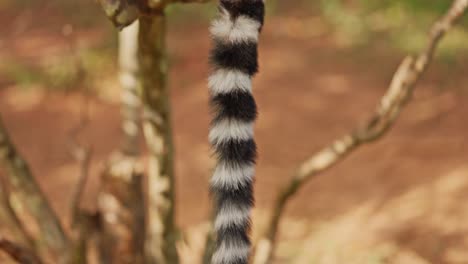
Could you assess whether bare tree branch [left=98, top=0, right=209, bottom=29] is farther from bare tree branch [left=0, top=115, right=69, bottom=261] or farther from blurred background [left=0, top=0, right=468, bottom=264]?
blurred background [left=0, top=0, right=468, bottom=264]

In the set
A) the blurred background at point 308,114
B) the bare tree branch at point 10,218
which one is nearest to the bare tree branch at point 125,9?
the bare tree branch at point 10,218

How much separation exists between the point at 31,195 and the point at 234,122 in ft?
4.83

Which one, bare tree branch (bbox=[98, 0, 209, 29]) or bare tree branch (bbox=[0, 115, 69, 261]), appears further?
bare tree branch (bbox=[0, 115, 69, 261])

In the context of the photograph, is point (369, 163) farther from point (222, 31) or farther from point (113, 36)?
point (222, 31)

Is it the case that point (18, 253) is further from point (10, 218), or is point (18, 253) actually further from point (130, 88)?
point (130, 88)

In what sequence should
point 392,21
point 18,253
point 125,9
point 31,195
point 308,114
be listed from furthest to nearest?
point 392,21, point 308,114, point 31,195, point 18,253, point 125,9

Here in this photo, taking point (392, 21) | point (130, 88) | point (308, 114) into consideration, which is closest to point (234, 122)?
point (130, 88)

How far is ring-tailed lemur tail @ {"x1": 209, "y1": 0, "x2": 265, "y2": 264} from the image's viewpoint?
2088 mm

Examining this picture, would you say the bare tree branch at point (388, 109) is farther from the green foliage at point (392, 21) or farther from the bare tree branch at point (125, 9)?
the green foliage at point (392, 21)

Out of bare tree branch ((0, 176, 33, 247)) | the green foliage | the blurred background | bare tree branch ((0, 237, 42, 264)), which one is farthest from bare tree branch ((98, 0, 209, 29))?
the green foliage

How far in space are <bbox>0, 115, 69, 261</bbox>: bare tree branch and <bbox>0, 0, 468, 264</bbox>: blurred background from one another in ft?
3.24

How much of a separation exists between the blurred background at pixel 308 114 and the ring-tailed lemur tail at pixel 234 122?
2.12 meters

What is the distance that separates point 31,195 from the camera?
10.8 feet

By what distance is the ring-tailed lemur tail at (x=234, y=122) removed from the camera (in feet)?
6.85
